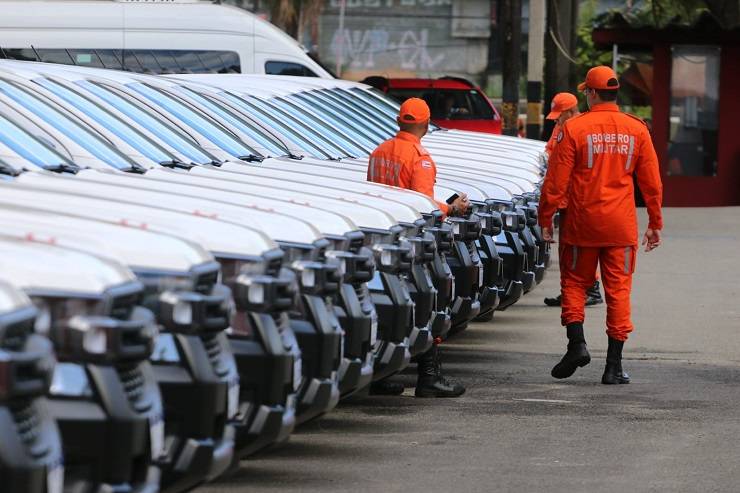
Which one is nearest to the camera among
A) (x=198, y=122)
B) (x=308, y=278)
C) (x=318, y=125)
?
(x=308, y=278)

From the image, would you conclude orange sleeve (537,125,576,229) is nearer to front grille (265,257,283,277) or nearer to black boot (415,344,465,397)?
black boot (415,344,465,397)

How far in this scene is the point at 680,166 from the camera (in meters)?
27.8

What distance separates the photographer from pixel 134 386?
517 centimetres

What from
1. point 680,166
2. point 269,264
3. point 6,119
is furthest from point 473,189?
point 680,166

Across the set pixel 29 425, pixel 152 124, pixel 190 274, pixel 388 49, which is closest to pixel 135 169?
pixel 152 124

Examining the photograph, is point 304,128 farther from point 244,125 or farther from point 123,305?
point 123,305

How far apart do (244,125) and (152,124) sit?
1747 mm

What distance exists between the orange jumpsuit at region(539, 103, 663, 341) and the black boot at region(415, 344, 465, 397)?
0.92m

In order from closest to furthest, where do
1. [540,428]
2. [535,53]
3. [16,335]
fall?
[16,335] → [540,428] → [535,53]

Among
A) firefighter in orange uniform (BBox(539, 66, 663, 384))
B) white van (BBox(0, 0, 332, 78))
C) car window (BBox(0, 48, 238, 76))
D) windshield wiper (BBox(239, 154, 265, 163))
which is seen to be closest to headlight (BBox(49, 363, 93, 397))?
windshield wiper (BBox(239, 154, 265, 163))

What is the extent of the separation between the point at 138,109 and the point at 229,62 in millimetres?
12970

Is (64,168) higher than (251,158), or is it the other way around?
(64,168)

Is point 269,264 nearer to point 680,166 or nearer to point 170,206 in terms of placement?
point 170,206

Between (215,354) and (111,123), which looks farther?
(111,123)
